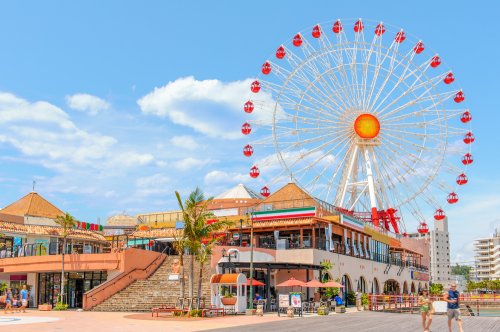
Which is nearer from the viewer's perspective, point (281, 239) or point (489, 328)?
point (489, 328)

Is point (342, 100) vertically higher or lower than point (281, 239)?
higher

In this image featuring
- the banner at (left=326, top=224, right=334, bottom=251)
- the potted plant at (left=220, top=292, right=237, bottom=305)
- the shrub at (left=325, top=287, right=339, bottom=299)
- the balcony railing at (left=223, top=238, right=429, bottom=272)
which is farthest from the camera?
the banner at (left=326, top=224, right=334, bottom=251)

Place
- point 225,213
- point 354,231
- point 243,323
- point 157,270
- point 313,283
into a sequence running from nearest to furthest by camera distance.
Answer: point 243,323 → point 313,283 → point 157,270 → point 354,231 → point 225,213

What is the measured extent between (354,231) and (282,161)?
977cm

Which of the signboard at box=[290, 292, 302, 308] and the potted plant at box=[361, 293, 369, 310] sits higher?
the signboard at box=[290, 292, 302, 308]

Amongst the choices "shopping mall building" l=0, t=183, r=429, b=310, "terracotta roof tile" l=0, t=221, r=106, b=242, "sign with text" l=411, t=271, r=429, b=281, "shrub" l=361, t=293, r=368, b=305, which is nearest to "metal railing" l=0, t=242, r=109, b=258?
"shopping mall building" l=0, t=183, r=429, b=310

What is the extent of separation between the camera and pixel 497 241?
188500mm

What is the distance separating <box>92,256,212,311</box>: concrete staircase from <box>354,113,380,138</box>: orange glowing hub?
23403 mm

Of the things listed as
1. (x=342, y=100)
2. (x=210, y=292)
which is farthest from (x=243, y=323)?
(x=342, y=100)

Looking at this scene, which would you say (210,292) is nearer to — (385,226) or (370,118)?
(370,118)

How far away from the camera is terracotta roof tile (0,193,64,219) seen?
6469 centimetres

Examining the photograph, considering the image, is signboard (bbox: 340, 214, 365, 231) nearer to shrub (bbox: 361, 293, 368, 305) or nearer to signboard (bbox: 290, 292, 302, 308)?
shrub (bbox: 361, 293, 368, 305)

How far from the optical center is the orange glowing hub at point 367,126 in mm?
59375

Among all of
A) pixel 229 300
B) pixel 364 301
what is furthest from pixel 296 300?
pixel 364 301
